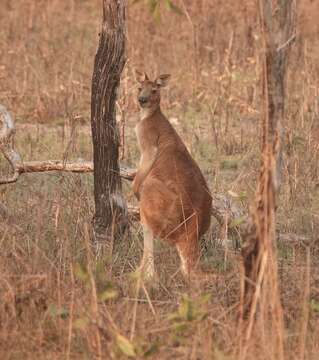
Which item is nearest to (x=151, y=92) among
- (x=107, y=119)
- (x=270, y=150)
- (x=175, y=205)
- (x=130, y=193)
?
(x=130, y=193)

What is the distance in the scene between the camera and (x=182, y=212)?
561 cm

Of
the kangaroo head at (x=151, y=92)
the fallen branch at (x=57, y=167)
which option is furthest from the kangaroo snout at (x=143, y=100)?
the fallen branch at (x=57, y=167)

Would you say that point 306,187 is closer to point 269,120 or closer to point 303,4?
point 269,120

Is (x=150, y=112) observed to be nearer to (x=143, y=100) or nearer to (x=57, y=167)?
(x=143, y=100)

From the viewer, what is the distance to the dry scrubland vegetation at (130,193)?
13.9 feet

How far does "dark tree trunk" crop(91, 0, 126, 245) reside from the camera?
5.71 meters

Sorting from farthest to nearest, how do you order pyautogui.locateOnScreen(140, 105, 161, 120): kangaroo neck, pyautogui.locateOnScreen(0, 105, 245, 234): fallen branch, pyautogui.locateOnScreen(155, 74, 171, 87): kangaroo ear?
pyautogui.locateOnScreen(155, 74, 171, 87): kangaroo ear
pyautogui.locateOnScreen(140, 105, 161, 120): kangaroo neck
pyautogui.locateOnScreen(0, 105, 245, 234): fallen branch

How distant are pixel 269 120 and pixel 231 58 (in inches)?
277

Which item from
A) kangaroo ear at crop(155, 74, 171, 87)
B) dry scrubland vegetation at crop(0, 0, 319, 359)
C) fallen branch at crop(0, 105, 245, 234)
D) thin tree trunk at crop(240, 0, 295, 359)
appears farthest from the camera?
kangaroo ear at crop(155, 74, 171, 87)

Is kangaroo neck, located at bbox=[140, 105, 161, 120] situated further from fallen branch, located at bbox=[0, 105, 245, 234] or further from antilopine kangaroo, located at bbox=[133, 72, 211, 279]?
antilopine kangaroo, located at bbox=[133, 72, 211, 279]

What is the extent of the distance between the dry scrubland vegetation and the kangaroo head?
0.28 m

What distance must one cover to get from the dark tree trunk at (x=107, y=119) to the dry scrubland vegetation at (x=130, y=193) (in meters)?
0.16

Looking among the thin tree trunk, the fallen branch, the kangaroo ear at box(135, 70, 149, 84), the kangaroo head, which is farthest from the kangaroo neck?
the thin tree trunk

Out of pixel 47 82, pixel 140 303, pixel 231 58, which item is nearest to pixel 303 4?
pixel 231 58
